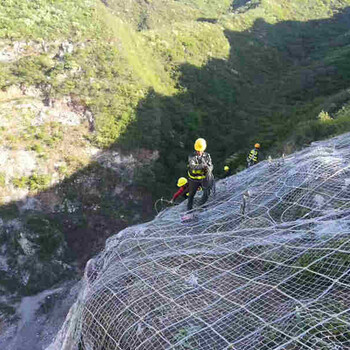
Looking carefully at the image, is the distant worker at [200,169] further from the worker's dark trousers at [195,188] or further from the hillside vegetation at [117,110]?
the hillside vegetation at [117,110]

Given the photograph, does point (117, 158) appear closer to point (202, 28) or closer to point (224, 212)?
point (224, 212)

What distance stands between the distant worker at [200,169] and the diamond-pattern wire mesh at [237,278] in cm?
52

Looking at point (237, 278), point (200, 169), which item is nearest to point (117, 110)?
point (200, 169)

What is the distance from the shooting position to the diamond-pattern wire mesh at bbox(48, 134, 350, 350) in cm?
346

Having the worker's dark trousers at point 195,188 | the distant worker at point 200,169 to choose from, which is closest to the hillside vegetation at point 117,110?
the worker's dark trousers at point 195,188

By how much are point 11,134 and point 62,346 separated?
1307 cm

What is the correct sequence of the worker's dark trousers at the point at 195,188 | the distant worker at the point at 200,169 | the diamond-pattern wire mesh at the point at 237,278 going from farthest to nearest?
the worker's dark trousers at the point at 195,188 → the distant worker at the point at 200,169 → the diamond-pattern wire mesh at the point at 237,278

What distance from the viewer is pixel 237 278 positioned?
4.36m

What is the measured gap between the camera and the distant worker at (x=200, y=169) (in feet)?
19.4

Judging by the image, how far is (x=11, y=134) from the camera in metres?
15.4

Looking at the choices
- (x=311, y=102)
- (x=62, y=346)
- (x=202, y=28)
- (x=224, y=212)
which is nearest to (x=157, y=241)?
(x=224, y=212)

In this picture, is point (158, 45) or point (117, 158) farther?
point (158, 45)

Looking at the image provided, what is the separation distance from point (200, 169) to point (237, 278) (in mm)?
2204

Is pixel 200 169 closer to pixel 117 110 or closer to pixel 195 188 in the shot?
pixel 195 188
